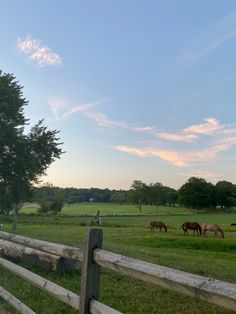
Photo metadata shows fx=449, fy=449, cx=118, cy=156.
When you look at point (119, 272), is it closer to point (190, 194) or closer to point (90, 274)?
point (90, 274)

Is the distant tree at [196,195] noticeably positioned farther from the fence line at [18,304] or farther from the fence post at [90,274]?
the fence post at [90,274]

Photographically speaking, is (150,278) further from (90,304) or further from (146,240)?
(146,240)

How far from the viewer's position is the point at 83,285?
4.51m

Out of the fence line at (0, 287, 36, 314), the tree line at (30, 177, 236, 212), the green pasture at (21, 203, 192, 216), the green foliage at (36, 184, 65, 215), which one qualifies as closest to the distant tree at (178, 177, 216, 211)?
the tree line at (30, 177, 236, 212)

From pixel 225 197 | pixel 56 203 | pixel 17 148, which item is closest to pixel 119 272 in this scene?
pixel 17 148

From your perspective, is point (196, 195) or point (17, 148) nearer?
point (17, 148)

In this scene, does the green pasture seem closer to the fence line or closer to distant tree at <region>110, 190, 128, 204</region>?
distant tree at <region>110, 190, 128, 204</region>

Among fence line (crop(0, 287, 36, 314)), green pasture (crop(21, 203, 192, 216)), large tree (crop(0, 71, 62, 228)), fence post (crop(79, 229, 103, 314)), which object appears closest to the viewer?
fence post (crop(79, 229, 103, 314))

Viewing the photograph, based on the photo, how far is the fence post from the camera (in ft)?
14.6

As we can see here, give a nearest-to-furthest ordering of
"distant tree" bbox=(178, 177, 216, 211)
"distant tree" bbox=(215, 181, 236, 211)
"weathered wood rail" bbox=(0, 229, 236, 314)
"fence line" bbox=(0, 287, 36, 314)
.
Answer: "weathered wood rail" bbox=(0, 229, 236, 314), "fence line" bbox=(0, 287, 36, 314), "distant tree" bbox=(178, 177, 216, 211), "distant tree" bbox=(215, 181, 236, 211)

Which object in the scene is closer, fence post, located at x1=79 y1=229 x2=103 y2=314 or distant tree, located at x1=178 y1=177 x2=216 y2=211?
fence post, located at x1=79 y1=229 x2=103 y2=314

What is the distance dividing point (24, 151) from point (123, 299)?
1247 inches

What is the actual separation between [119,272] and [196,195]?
129051mm

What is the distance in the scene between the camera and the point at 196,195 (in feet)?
A: 429
